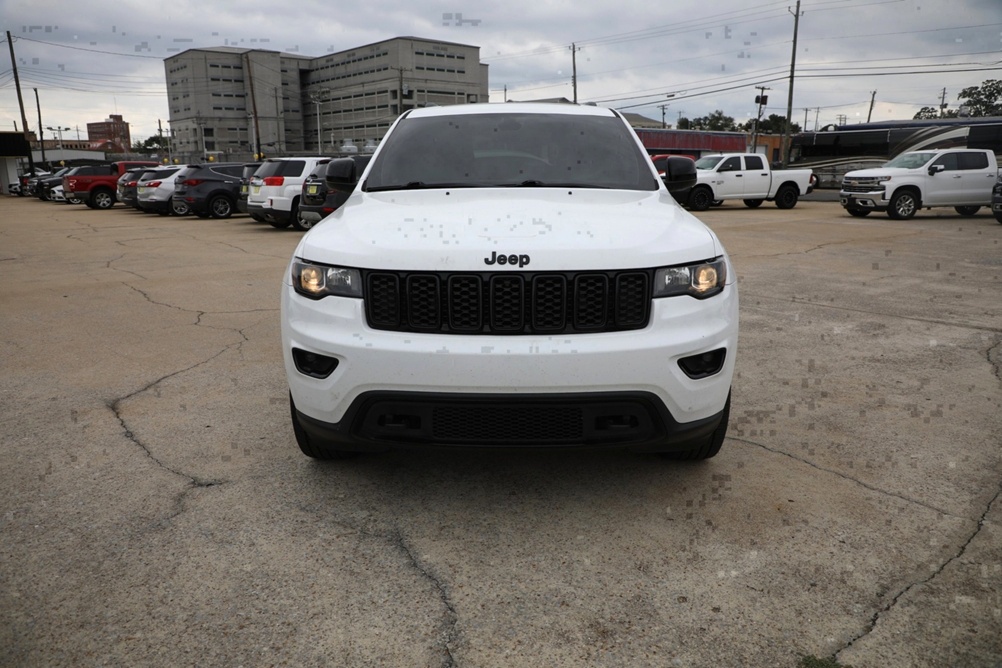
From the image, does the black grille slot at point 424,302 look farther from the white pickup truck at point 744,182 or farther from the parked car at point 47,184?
the parked car at point 47,184

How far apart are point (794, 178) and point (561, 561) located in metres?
23.1

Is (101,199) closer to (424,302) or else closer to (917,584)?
(424,302)

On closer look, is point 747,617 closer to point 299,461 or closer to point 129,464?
point 299,461

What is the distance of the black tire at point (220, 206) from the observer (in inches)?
816

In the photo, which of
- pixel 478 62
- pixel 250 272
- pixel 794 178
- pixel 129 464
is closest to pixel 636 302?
pixel 129 464

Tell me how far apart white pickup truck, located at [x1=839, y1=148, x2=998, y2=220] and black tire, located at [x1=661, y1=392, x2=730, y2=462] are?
17.8 meters

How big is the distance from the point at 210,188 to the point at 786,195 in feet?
56.8

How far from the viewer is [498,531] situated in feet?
9.50

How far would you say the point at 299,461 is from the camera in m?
3.57

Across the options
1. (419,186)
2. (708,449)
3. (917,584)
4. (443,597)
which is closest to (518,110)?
(419,186)

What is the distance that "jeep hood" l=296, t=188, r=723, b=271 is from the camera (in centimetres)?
273

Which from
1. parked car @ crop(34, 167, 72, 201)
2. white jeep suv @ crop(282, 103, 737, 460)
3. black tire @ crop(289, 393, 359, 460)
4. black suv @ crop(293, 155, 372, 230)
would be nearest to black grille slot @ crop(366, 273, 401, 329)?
white jeep suv @ crop(282, 103, 737, 460)

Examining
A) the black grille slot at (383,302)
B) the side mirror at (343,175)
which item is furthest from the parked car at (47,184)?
the black grille slot at (383,302)

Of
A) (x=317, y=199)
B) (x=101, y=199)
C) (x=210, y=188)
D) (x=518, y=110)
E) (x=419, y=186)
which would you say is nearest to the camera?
(x=419, y=186)
